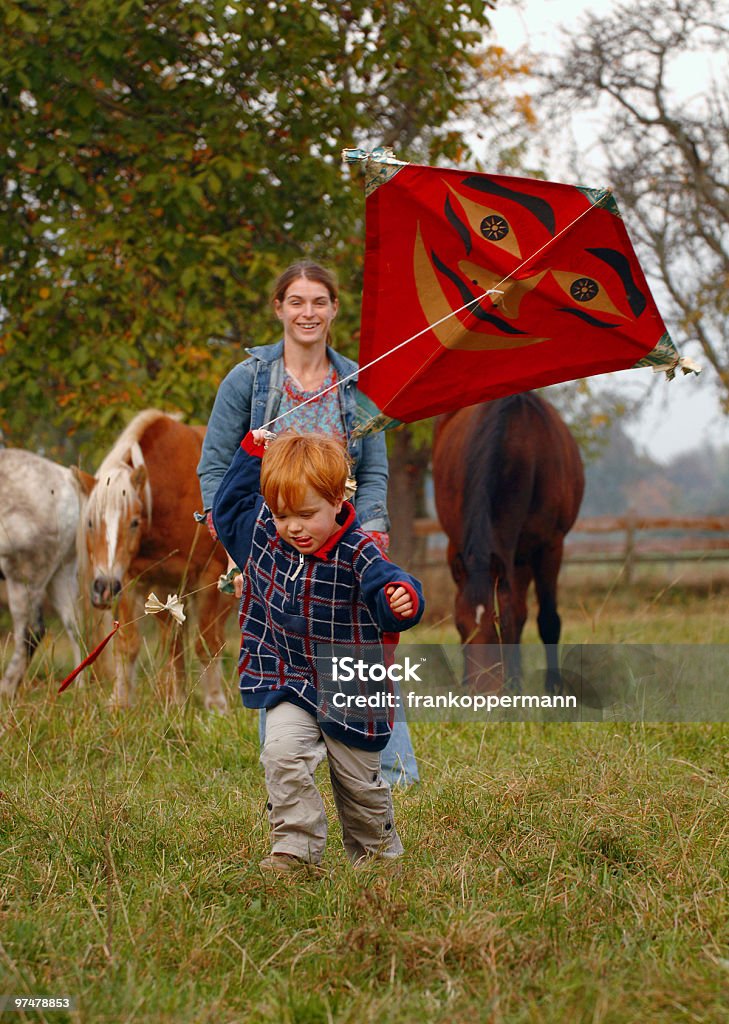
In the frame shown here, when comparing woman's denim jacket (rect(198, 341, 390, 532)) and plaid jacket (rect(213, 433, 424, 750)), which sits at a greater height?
woman's denim jacket (rect(198, 341, 390, 532))

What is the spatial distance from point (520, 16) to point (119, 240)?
6299 millimetres

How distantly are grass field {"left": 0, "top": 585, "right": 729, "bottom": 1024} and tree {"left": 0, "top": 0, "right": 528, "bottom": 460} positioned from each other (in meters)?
4.18

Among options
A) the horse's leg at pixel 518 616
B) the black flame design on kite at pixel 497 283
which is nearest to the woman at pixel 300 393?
the black flame design on kite at pixel 497 283

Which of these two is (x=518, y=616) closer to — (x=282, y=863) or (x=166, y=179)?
(x=166, y=179)

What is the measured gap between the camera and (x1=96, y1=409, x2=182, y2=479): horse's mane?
6680 millimetres

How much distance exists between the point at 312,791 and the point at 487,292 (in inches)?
77.2

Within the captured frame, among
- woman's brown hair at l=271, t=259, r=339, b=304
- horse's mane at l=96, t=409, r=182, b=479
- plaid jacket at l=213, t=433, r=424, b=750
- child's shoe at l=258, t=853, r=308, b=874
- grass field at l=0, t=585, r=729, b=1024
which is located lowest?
grass field at l=0, t=585, r=729, b=1024

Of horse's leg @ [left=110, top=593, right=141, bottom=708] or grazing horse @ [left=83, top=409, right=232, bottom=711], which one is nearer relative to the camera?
horse's leg @ [left=110, top=593, right=141, bottom=708]

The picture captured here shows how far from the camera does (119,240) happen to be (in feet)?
26.8

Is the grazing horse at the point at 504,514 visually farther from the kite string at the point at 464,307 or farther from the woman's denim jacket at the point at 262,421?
the kite string at the point at 464,307

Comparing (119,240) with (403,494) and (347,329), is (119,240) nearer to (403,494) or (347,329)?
(347,329)

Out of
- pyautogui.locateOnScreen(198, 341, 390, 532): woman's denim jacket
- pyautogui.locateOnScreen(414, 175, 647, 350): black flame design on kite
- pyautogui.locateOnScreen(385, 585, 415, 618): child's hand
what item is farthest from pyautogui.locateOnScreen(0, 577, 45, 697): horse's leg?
pyautogui.locateOnScreen(385, 585, 415, 618): child's hand

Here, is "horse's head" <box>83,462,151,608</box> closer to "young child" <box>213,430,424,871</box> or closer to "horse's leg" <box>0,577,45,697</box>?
"horse's leg" <box>0,577,45,697</box>

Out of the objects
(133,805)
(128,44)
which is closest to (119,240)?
(128,44)
